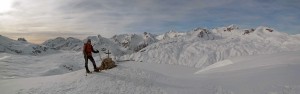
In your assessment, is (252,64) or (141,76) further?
(252,64)

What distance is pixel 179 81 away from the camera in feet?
85.8

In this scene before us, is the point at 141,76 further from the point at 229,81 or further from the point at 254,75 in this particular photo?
the point at 254,75

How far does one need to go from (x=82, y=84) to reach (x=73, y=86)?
651mm

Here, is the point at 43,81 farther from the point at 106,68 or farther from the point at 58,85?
the point at 106,68

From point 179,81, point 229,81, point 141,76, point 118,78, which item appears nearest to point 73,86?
point 118,78

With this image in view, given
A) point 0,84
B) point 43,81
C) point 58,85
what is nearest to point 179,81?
point 58,85

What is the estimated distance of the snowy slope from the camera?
76.5 ft

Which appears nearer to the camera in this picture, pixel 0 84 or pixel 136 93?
pixel 136 93

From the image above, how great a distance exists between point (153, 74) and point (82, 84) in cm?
593

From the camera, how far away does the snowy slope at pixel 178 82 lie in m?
23.3

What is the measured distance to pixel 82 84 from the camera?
25.2 meters

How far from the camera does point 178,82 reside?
25.9 meters

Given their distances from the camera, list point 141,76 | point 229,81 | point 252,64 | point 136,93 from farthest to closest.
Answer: point 252,64
point 141,76
point 229,81
point 136,93

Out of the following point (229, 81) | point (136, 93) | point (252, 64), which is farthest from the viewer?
point (252, 64)
